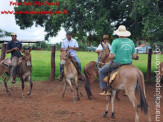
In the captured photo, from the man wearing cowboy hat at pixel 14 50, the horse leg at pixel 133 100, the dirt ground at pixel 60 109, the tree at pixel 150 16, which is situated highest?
the tree at pixel 150 16

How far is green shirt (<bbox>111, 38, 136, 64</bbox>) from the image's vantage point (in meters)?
7.07

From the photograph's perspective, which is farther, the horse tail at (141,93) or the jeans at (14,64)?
the jeans at (14,64)

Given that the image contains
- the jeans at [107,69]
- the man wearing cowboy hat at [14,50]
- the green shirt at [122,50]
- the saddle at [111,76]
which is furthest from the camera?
the man wearing cowboy hat at [14,50]

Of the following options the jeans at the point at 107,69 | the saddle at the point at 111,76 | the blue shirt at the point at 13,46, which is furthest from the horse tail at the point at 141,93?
the blue shirt at the point at 13,46

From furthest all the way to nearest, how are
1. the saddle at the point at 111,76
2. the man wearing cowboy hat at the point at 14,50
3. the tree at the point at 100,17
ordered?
the tree at the point at 100,17, the man wearing cowboy hat at the point at 14,50, the saddle at the point at 111,76

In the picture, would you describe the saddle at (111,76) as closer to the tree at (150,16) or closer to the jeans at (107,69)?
the jeans at (107,69)

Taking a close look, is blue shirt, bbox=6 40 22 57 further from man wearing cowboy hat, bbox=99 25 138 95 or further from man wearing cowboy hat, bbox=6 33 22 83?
man wearing cowboy hat, bbox=99 25 138 95

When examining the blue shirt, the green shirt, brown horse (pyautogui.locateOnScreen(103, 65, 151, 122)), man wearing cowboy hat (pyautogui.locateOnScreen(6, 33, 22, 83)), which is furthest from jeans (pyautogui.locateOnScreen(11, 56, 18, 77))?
brown horse (pyautogui.locateOnScreen(103, 65, 151, 122))

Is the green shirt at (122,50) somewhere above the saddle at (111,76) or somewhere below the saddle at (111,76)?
above

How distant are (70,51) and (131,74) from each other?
4.77 meters

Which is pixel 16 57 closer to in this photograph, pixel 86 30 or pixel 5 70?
pixel 5 70

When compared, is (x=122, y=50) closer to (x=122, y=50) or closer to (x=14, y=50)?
(x=122, y=50)

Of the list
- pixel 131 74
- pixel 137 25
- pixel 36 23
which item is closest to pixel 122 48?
pixel 131 74

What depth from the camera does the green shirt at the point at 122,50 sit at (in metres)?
7.07
